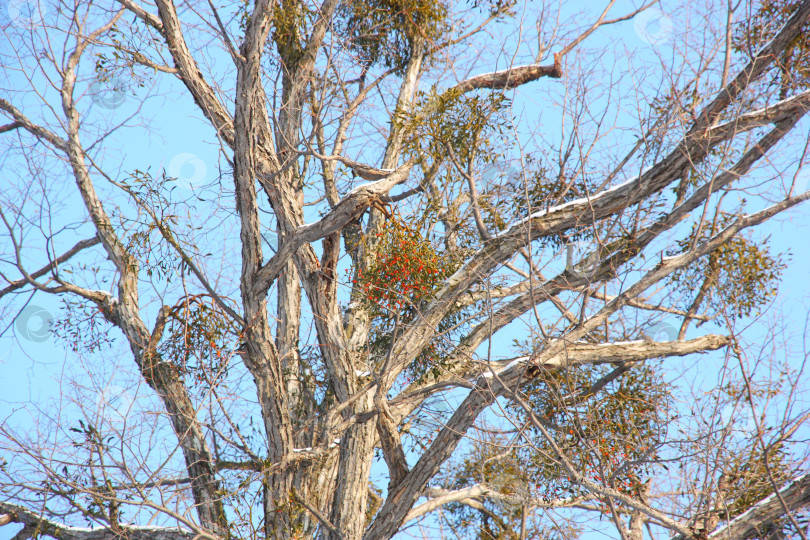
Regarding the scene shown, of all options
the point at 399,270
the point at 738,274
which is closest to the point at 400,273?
the point at 399,270

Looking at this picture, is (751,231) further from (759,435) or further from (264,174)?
(264,174)

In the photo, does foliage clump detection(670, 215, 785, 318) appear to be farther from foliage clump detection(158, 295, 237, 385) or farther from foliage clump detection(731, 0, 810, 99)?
foliage clump detection(158, 295, 237, 385)

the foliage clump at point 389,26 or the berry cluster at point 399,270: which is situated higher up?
the foliage clump at point 389,26

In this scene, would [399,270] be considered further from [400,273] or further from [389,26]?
[389,26]

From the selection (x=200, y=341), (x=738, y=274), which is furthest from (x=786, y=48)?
(x=200, y=341)

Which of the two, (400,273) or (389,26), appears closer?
(400,273)

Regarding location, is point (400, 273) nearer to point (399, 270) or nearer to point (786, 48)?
point (399, 270)

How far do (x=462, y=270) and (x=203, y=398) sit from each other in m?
2.18

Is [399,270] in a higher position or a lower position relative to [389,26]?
lower

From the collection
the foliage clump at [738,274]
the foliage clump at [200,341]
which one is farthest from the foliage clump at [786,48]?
the foliage clump at [200,341]

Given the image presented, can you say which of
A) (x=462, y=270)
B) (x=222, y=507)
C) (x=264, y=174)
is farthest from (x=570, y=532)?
(x=264, y=174)

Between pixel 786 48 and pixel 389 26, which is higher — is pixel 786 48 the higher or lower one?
the lower one

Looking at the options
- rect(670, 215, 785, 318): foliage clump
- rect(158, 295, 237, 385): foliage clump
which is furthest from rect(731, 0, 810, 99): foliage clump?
rect(158, 295, 237, 385): foliage clump

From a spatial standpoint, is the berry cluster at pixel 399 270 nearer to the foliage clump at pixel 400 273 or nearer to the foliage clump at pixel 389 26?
the foliage clump at pixel 400 273
